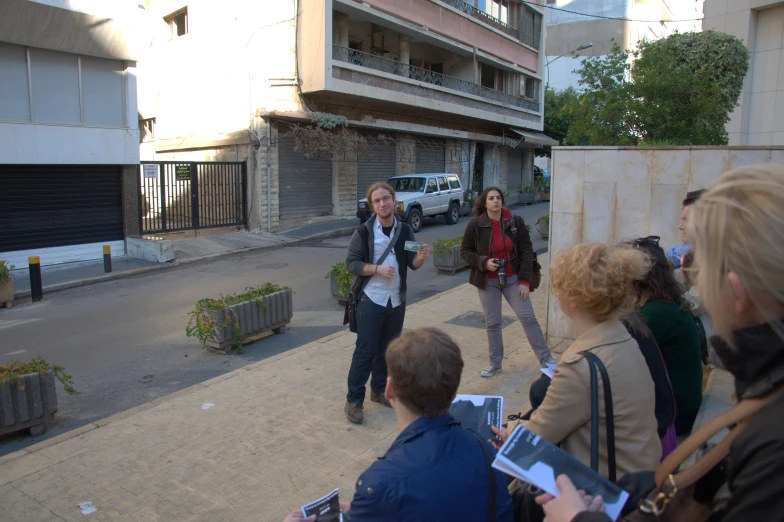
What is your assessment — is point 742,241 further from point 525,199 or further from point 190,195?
point 525,199

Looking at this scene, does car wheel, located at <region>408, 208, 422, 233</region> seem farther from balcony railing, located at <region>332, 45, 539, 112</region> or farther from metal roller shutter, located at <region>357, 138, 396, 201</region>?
balcony railing, located at <region>332, 45, 539, 112</region>

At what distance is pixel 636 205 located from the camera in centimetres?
588

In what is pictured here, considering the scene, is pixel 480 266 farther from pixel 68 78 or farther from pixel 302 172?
pixel 302 172

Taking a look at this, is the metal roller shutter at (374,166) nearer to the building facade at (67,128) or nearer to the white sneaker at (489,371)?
the building facade at (67,128)

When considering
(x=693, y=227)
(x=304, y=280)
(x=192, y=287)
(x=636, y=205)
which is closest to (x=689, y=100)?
(x=636, y=205)

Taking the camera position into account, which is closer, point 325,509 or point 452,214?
point 325,509

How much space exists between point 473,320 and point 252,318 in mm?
2996

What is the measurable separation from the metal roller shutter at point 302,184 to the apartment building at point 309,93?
0.15 feet

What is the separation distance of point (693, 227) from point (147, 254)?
572 inches

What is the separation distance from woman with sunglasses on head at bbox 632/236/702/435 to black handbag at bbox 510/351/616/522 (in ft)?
3.07

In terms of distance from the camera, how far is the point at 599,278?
7.18 feet

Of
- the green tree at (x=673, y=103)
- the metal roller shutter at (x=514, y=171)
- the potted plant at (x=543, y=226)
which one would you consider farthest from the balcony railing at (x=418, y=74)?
the green tree at (x=673, y=103)

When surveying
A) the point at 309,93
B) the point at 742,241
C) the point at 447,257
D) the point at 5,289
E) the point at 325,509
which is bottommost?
the point at 5,289

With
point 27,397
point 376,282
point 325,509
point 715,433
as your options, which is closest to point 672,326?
point 715,433
